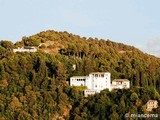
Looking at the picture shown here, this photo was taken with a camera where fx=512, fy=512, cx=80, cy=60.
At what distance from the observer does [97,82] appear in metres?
53.3

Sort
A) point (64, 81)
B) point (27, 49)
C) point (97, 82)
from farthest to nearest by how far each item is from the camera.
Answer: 1. point (27, 49)
2. point (64, 81)
3. point (97, 82)

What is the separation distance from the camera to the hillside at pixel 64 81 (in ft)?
161

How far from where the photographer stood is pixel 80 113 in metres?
49.6

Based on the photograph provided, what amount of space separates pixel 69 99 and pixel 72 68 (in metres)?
7.73

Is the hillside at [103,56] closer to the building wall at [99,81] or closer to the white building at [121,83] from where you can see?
the white building at [121,83]

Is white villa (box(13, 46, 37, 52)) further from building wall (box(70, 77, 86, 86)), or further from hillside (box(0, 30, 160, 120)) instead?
building wall (box(70, 77, 86, 86))

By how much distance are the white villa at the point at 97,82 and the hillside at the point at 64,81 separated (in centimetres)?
117

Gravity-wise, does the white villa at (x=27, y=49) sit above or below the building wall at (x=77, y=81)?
above

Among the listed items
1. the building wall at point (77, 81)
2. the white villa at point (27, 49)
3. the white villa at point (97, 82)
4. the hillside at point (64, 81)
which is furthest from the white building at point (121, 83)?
the white villa at point (27, 49)

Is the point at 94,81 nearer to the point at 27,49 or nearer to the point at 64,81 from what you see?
the point at 64,81

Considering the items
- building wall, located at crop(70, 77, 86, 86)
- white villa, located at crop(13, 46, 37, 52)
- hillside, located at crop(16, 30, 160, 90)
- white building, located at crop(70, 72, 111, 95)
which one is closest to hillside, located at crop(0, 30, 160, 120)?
hillside, located at crop(16, 30, 160, 90)

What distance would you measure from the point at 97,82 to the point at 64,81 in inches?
142

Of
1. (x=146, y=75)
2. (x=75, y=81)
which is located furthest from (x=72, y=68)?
(x=146, y=75)

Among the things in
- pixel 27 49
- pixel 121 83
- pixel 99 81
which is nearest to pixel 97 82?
pixel 99 81
